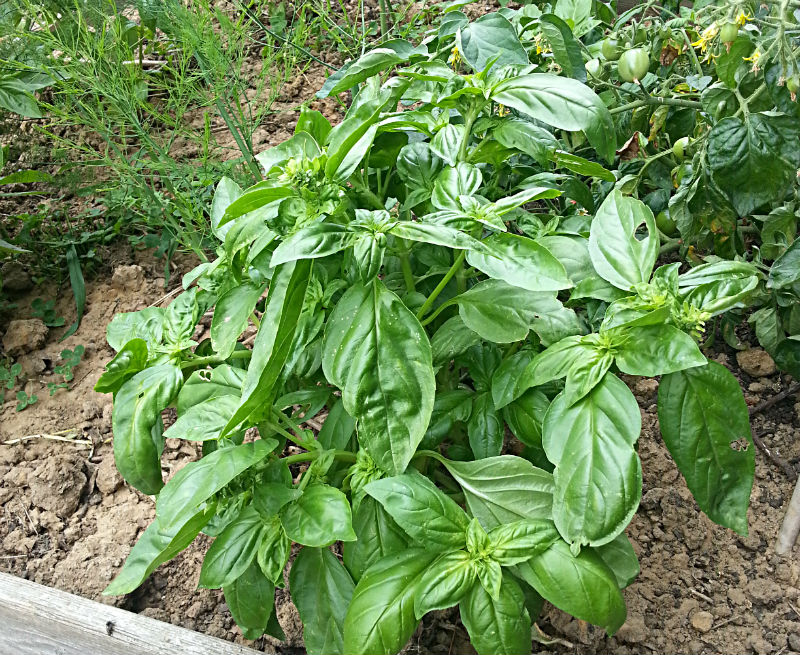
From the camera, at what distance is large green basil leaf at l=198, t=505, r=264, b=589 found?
976mm

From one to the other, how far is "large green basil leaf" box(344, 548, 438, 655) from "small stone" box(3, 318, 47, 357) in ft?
4.21

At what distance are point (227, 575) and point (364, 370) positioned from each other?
36cm

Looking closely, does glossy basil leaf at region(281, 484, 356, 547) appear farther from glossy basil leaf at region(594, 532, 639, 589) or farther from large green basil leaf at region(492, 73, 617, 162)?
large green basil leaf at region(492, 73, 617, 162)

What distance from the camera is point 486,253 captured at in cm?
90

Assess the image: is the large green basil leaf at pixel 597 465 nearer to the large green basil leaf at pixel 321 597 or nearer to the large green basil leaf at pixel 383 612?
the large green basil leaf at pixel 383 612

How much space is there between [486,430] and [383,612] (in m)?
0.32

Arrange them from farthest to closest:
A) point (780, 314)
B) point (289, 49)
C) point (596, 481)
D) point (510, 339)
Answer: point (289, 49) < point (780, 314) < point (510, 339) < point (596, 481)

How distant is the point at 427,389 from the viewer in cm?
90

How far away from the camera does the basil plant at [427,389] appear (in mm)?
890

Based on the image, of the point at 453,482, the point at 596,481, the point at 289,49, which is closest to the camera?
the point at 596,481

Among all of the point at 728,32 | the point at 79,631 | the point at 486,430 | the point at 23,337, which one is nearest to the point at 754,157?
the point at 728,32

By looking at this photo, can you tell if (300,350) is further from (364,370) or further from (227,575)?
(227,575)

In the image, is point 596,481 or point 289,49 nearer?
point 596,481

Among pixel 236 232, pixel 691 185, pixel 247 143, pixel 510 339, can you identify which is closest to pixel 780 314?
pixel 691 185
